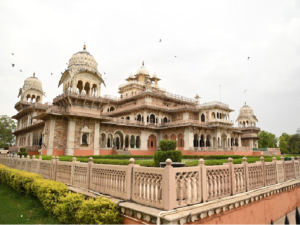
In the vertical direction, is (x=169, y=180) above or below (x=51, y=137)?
below

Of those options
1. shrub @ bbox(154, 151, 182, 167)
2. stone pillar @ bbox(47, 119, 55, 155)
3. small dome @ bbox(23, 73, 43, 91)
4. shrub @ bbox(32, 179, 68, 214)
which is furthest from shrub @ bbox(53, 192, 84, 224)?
small dome @ bbox(23, 73, 43, 91)

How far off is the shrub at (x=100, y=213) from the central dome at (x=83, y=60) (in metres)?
21.4

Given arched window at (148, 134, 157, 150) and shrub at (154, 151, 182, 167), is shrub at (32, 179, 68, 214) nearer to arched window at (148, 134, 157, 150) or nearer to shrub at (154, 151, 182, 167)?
shrub at (154, 151, 182, 167)

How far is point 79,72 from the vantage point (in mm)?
22859

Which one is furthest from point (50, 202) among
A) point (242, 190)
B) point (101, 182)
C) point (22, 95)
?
point (22, 95)

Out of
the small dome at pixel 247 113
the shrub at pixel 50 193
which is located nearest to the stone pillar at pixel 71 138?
the shrub at pixel 50 193

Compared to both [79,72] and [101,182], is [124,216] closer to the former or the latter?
[101,182]

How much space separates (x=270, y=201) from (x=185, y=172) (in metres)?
4.30

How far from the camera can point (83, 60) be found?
24297 millimetres

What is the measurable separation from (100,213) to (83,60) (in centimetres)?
2243

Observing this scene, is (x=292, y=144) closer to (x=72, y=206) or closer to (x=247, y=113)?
(x=247, y=113)

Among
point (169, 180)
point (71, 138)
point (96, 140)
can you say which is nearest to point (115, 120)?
point (96, 140)

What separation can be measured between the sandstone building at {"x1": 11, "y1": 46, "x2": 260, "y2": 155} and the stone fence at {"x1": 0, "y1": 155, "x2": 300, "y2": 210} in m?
15.3

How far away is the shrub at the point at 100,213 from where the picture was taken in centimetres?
456
